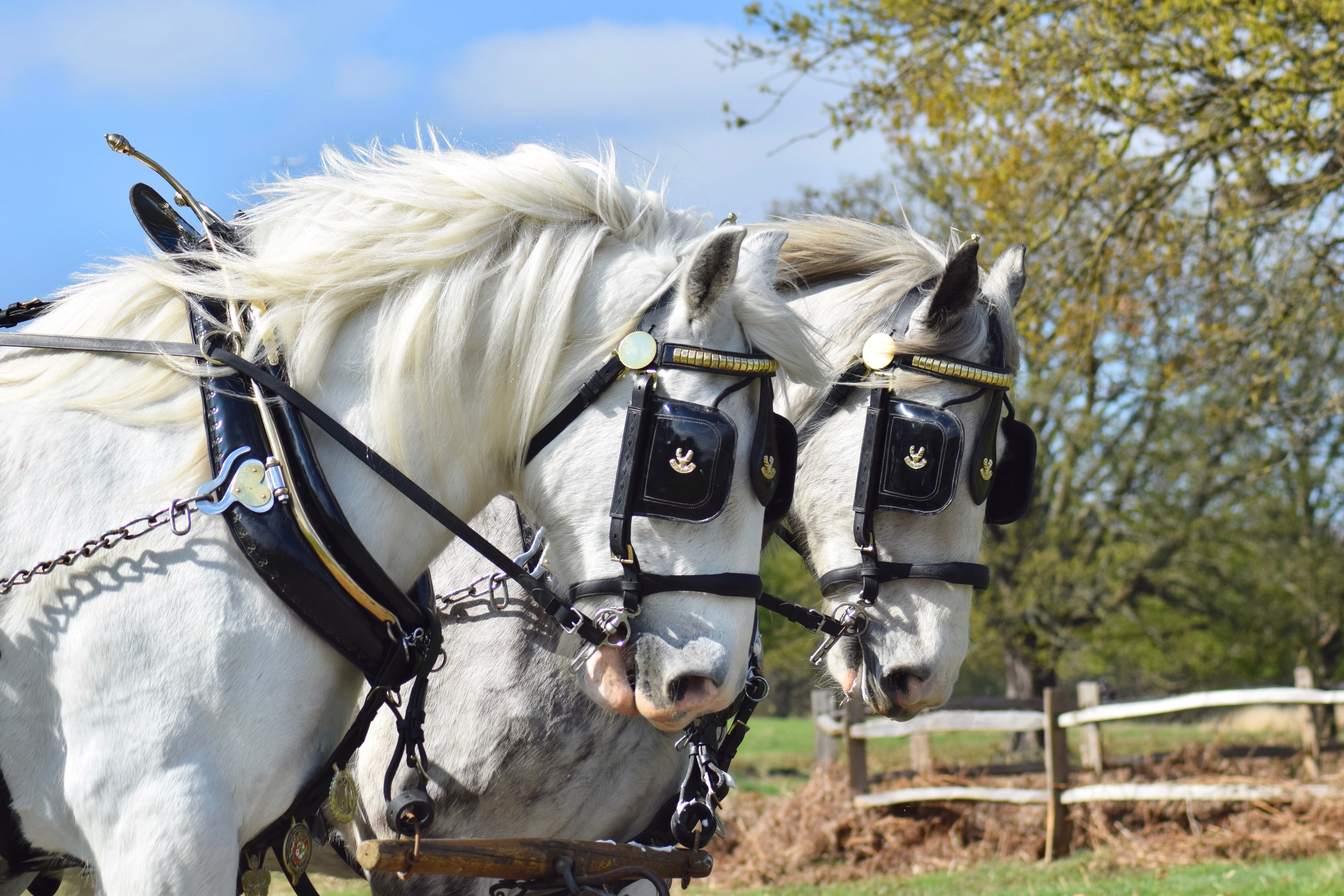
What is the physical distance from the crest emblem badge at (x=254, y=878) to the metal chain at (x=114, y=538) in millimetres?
504

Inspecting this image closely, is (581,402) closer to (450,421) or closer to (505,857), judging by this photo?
(450,421)

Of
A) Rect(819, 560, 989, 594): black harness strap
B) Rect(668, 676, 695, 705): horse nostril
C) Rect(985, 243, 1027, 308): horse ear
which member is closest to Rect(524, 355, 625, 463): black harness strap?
Rect(668, 676, 695, 705): horse nostril

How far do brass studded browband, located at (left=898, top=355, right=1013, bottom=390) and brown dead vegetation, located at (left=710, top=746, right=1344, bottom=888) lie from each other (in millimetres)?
5313

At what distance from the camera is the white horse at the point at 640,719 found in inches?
96.4

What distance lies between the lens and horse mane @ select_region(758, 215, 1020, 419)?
293 centimetres

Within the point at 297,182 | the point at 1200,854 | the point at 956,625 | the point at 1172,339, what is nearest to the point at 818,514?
the point at 956,625

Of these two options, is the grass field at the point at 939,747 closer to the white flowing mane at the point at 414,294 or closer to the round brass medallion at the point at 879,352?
the round brass medallion at the point at 879,352

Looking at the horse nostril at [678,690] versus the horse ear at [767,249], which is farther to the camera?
the horse ear at [767,249]

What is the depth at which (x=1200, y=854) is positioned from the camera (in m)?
7.11

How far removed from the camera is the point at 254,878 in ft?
5.52

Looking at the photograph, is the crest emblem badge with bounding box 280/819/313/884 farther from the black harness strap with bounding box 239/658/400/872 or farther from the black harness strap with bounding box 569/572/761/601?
the black harness strap with bounding box 569/572/761/601

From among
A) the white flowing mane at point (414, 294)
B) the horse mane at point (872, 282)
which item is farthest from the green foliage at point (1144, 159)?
the white flowing mane at point (414, 294)

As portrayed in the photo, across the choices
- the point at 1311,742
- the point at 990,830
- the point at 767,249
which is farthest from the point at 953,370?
the point at 1311,742

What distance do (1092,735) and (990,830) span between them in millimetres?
1512
